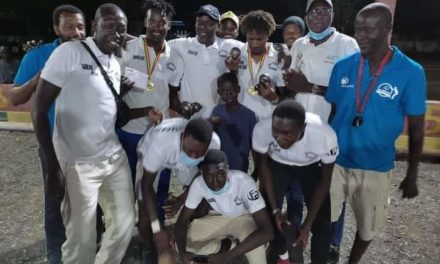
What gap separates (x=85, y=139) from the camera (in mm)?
2734

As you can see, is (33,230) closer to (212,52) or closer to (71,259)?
(71,259)

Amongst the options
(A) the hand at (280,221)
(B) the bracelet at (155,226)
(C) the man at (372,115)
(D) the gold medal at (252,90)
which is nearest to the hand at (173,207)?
(B) the bracelet at (155,226)

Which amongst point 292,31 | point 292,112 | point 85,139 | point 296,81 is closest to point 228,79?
point 296,81

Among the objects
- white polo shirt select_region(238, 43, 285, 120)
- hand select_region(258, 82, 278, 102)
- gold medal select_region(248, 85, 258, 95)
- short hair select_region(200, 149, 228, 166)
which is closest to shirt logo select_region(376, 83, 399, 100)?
hand select_region(258, 82, 278, 102)

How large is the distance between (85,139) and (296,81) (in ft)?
5.90

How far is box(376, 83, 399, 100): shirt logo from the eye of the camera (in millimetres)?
2760

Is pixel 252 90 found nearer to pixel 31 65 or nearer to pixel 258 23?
pixel 258 23

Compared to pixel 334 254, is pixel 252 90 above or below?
above

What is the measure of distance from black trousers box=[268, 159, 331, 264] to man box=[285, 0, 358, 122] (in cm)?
65

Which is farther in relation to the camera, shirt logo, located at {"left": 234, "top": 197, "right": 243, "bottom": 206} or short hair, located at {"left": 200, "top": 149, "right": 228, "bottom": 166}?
shirt logo, located at {"left": 234, "top": 197, "right": 243, "bottom": 206}

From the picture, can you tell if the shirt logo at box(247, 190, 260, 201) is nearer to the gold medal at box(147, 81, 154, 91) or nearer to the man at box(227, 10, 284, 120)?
the man at box(227, 10, 284, 120)

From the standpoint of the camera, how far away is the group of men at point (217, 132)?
274 cm

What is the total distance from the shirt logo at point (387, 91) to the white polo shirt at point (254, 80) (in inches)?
40.3

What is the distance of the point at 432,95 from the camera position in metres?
13.5
